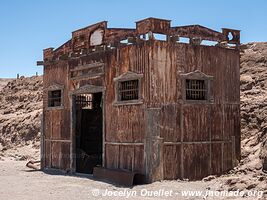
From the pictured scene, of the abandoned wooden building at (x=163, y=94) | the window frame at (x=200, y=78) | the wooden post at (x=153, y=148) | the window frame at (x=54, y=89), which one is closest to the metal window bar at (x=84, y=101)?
the window frame at (x=54, y=89)

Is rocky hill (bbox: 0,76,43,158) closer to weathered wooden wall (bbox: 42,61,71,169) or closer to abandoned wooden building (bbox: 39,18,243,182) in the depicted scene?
weathered wooden wall (bbox: 42,61,71,169)

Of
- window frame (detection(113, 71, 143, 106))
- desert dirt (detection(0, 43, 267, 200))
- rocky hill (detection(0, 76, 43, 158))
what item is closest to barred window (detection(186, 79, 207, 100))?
window frame (detection(113, 71, 143, 106))

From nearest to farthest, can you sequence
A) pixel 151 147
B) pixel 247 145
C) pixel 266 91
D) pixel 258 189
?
pixel 258 189, pixel 151 147, pixel 247 145, pixel 266 91

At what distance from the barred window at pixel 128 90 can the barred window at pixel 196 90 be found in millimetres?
1996

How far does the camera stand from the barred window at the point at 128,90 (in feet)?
53.4

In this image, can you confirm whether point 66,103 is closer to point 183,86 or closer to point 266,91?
point 183,86

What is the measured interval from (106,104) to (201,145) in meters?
4.20

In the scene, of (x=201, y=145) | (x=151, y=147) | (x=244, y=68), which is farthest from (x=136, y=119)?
(x=244, y=68)

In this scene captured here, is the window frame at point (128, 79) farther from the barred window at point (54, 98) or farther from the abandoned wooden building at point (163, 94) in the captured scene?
the barred window at point (54, 98)

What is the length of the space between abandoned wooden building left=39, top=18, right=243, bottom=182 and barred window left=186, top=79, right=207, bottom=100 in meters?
0.04

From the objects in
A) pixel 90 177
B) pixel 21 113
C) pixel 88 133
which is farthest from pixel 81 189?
pixel 21 113

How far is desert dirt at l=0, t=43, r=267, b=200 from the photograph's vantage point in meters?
13.9

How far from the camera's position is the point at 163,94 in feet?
51.9

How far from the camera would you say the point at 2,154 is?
32.1m
